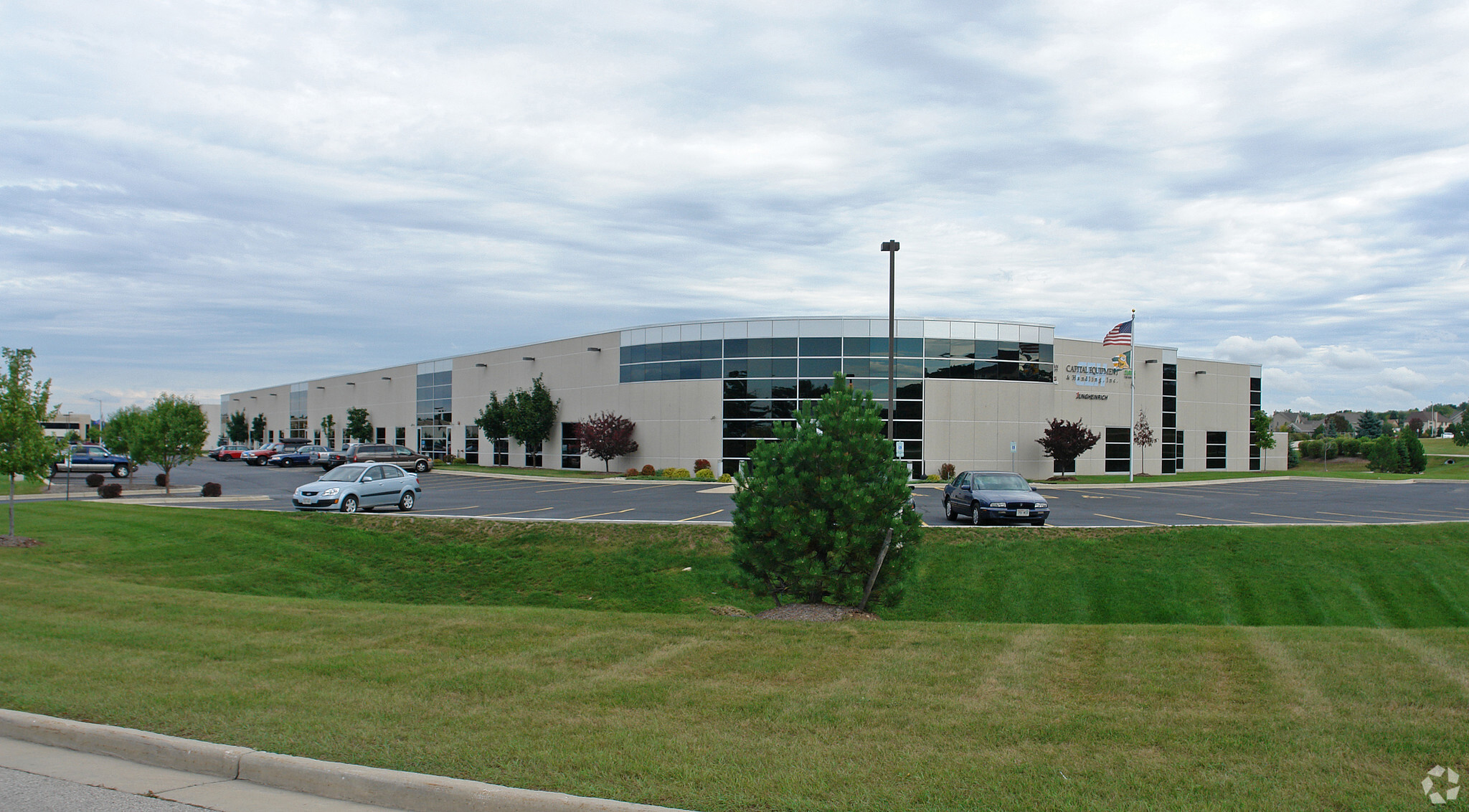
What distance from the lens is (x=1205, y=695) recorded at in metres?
6.25

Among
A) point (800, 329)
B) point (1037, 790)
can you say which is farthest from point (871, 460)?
point (800, 329)

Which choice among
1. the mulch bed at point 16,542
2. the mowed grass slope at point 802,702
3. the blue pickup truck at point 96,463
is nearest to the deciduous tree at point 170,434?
the blue pickup truck at point 96,463

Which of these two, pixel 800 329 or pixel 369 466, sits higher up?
pixel 800 329

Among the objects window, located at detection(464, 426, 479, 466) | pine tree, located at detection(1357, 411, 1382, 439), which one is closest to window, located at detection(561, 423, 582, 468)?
window, located at detection(464, 426, 479, 466)

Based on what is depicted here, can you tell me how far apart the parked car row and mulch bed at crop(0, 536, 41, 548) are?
78.0ft

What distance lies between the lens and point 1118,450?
1864 inches

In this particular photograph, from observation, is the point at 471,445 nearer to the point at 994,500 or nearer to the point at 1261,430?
the point at 994,500

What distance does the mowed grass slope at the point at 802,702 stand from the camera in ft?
15.4

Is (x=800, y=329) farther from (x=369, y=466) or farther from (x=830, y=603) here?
(x=830, y=603)

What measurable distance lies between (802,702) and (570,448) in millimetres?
46799

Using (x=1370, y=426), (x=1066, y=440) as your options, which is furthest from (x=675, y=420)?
(x=1370, y=426)

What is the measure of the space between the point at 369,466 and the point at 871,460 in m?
20.0

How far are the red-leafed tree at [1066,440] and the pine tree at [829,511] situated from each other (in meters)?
32.8

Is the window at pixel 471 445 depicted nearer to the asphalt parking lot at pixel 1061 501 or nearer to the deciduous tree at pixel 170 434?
the asphalt parking lot at pixel 1061 501
